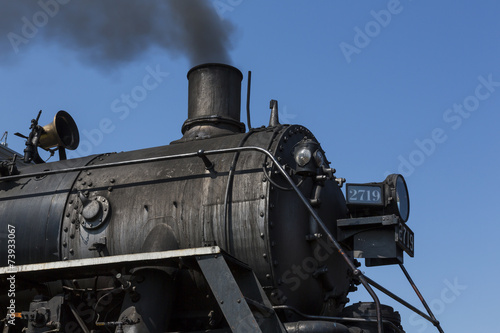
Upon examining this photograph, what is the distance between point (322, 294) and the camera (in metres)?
6.25

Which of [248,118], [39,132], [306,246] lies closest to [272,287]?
[306,246]

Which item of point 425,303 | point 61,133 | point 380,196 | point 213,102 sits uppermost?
point 213,102

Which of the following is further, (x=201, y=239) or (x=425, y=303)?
(x=425, y=303)

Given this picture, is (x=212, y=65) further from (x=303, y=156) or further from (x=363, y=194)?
(x=363, y=194)

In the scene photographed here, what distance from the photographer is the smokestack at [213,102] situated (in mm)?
7172

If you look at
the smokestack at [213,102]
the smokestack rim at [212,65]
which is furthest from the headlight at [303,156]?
the smokestack rim at [212,65]

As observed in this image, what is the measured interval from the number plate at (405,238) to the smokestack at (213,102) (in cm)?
205

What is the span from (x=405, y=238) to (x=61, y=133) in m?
4.18

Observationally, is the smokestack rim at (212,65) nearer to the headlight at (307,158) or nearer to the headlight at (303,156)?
the headlight at (307,158)

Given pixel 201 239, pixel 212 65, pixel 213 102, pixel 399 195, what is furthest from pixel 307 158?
pixel 212 65

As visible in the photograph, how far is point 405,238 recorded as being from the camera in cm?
620

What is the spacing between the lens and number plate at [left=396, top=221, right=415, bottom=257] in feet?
Answer: 19.7

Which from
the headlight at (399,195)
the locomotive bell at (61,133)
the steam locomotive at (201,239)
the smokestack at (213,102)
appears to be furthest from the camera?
the locomotive bell at (61,133)

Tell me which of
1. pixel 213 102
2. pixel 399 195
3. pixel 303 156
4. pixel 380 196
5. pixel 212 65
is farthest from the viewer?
pixel 212 65
